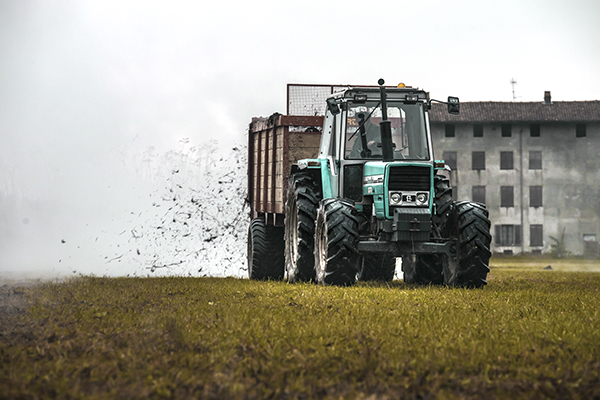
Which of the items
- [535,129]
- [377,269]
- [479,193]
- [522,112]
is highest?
[522,112]

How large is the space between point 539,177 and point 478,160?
4589 millimetres

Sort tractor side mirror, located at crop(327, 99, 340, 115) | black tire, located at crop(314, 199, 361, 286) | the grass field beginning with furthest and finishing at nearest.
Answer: tractor side mirror, located at crop(327, 99, 340, 115) < black tire, located at crop(314, 199, 361, 286) < the grass field

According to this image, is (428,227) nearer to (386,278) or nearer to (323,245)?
(323,245)

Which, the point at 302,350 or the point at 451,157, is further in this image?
the point at 451,157

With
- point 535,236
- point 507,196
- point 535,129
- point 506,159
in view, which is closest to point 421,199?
point 535,236

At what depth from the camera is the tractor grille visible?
37.2ft

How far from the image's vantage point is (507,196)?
56.9m

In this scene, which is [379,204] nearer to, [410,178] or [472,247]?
[410,178]

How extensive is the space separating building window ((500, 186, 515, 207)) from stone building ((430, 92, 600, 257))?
7cm

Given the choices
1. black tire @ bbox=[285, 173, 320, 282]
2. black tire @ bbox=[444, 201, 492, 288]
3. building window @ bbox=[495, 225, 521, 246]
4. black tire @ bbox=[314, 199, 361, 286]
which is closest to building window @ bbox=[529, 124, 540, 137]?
building window @ bbox=[495, 225, 521, 246]

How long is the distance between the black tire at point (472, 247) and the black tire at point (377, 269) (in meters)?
3.58

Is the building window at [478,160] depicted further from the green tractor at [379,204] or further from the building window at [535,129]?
the green tractor at [379,204]

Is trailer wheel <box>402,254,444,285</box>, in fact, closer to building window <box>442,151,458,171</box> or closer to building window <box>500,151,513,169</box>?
building window <box>442,151,458,171</box>

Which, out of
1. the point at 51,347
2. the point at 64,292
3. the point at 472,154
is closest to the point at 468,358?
the point at 51,347
